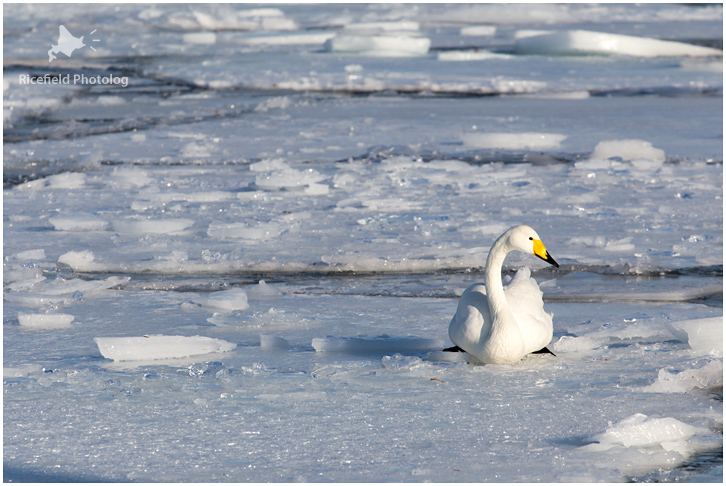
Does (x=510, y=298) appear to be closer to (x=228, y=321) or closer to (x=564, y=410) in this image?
(x=564, y=410)

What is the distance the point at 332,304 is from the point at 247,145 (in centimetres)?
467

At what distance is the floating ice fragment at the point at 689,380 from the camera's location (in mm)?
3195

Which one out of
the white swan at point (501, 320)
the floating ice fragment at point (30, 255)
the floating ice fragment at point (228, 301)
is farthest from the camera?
the floating ice fragment at point (30, 255)

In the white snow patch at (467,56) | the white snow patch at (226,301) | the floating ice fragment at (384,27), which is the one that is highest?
the floating ice fragment at (384,27)

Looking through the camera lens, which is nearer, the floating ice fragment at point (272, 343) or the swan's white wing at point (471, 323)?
the swan's white wing at point (471, 323)

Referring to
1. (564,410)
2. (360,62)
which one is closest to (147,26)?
(360,62)

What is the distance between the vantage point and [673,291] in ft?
14.5

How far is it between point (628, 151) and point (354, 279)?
4084 millimetres

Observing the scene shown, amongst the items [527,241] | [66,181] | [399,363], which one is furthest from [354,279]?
[66,181]

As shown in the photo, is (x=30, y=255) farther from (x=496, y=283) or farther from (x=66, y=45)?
(x=66, y=45)

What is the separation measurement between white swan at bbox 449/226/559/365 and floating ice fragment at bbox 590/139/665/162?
4.70 meters

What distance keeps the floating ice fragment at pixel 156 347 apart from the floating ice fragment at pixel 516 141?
537 centimetres

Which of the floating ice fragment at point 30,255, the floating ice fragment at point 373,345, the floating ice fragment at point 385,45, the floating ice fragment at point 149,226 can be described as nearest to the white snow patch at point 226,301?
the floating ice fragment at point 373,345

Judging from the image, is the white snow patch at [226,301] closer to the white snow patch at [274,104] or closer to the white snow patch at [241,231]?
the white snow patch at [241,231]
